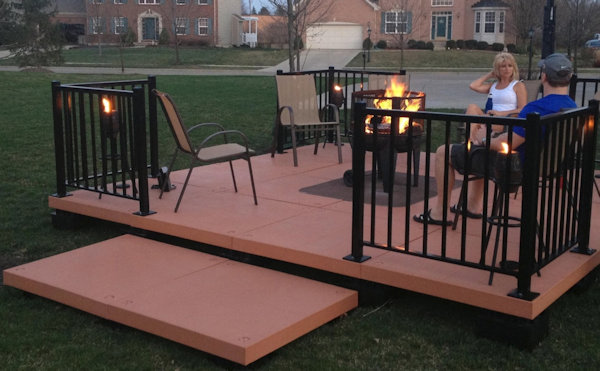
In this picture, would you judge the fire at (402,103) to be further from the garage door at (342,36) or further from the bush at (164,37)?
the garage door at (342,36)

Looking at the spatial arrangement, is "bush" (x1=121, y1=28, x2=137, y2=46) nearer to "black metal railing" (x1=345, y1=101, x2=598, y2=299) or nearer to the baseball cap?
"black metal railing" (x1=345, y1=101, x2=598, y2=299)

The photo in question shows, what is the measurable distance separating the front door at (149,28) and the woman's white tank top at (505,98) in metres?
48.8

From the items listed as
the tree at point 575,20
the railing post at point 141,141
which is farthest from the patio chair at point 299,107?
the tree at point 575,20

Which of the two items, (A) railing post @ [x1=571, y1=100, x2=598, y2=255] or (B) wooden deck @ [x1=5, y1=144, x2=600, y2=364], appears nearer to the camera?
(B) wooden deck @ [x1=5, y1=144, x2=600, y2=364]

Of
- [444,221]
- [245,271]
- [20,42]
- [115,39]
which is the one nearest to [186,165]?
[245,271]

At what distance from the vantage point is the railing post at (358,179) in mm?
4258

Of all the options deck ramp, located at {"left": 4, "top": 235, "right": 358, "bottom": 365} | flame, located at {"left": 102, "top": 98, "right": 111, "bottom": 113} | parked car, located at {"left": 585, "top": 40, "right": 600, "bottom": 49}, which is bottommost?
deck ramp, located at {"left": 4, "top": 235, "right": 358, "bottom": 365}

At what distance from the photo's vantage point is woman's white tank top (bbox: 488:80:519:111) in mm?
6473

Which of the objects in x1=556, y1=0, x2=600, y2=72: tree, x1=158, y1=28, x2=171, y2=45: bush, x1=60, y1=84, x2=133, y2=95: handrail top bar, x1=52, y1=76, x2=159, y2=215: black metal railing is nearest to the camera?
x1=52, y1=76, x2=159, y2=215: black metal railing

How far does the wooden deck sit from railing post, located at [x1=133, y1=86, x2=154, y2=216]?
0.11 meters

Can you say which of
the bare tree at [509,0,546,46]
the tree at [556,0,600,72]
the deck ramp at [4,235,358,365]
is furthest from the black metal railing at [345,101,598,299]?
the bare tree at [509,0,546,46]

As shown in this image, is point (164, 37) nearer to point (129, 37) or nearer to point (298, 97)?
point (129, 37)

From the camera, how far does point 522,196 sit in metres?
3.74

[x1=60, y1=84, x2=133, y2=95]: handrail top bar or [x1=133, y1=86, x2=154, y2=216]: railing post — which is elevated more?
[x1=60, y1=84, x2=133, y2=95]: handrail top bar
